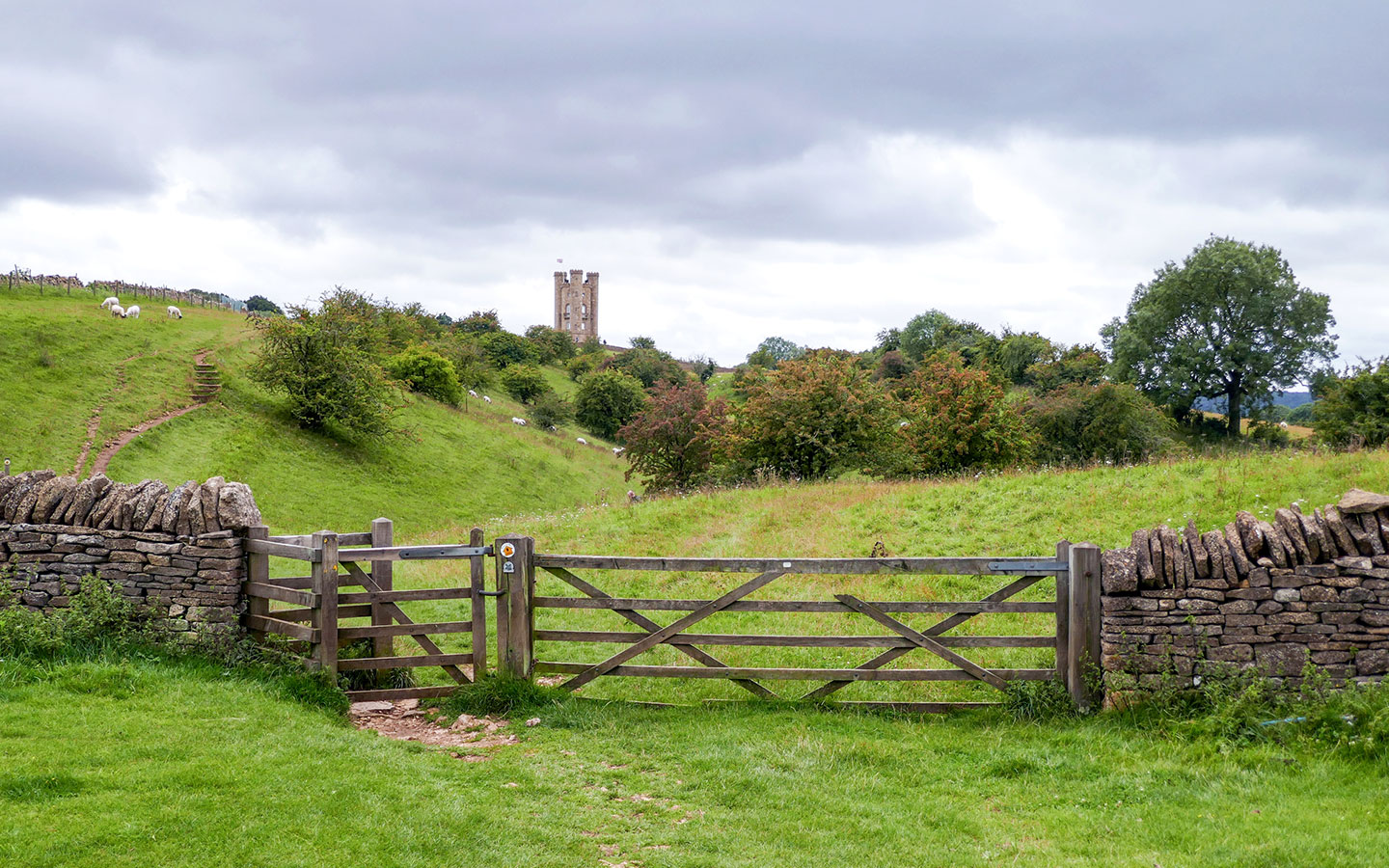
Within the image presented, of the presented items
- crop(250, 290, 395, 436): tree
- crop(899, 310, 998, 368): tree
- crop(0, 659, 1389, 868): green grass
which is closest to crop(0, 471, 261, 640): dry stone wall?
crop(0, 659, 1389, 868): green grass

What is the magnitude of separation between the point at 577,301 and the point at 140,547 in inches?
6972

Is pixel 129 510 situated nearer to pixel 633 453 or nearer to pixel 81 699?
pixel 81 699

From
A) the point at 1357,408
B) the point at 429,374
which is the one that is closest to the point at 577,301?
the point at 429,374

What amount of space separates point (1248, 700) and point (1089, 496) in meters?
11.6

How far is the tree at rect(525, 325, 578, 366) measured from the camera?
108000 mm

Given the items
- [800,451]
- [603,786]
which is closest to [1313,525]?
[603,786]

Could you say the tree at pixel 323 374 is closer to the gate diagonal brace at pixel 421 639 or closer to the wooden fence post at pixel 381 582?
the wooden fence post at pixel 381 582

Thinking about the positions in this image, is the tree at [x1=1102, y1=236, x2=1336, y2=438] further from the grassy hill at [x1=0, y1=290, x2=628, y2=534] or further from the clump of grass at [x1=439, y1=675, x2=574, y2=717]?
the clump of grass at [x1=439, y1=675, x2=574, y2=717]

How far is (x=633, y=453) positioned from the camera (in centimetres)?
4481

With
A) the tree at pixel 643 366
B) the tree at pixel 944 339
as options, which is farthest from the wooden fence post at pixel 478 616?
the tree at pixel 643 366

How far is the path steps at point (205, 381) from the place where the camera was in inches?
1631

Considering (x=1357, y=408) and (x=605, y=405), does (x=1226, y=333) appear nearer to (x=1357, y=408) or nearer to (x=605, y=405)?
(x=1357, y=408)

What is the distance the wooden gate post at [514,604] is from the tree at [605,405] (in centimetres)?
6401

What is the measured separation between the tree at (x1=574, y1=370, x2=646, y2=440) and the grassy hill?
19658mm
